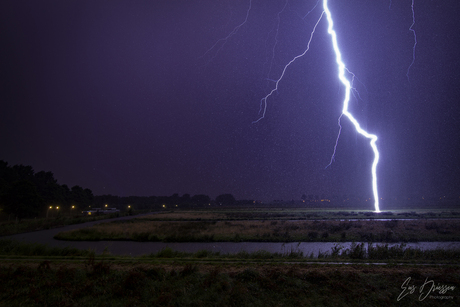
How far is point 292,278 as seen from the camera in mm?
8828

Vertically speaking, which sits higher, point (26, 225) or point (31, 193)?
point (31, 193)

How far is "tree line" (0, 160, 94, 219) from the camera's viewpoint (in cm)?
3462

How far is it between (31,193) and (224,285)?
38889 millimetres

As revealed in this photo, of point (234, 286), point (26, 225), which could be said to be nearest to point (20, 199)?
point (26, 225)

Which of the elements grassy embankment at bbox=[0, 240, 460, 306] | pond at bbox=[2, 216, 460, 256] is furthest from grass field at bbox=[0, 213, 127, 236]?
grassy embankment at bbox=[0, 240, 460, 306]

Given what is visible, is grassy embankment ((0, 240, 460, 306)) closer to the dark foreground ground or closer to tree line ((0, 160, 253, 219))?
the dark foreground ground

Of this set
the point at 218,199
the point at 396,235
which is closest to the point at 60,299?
the point at 396,235

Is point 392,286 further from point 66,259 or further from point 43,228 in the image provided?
point 43,228
